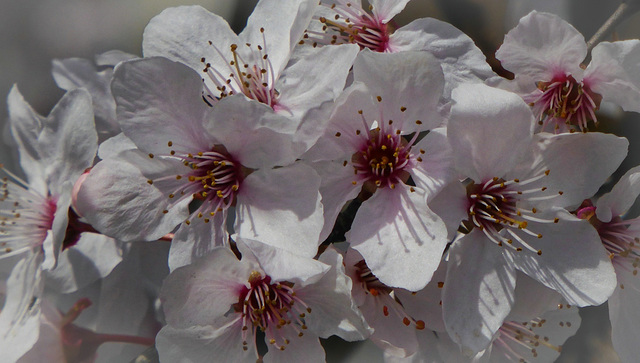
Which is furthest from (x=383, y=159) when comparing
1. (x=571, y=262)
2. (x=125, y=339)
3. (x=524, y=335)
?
(x=125, y=339)

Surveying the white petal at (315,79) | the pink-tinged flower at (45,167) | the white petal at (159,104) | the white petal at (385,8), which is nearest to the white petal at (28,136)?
the pink-tinged flower at (45,167)

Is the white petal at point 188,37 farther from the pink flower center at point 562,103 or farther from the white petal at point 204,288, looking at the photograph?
the pink flower center at point 562,103

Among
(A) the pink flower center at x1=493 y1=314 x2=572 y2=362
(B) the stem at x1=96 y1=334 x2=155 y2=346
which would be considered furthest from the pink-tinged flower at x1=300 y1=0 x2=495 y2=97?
(B) the stem at x1=96 y1=334 x2=155 y2=346

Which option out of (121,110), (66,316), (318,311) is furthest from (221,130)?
(66,316)

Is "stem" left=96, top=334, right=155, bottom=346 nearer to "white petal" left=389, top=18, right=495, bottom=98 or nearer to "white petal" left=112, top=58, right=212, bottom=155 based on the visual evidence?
"white petal" left=112, top=58, right=212, bottom=155

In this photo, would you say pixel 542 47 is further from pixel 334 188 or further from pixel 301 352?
pixel 301 352

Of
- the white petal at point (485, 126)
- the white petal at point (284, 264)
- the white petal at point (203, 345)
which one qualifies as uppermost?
the white petal at point (485, 126)

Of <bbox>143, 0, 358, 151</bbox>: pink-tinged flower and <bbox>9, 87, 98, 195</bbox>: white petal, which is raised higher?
<bbox>143, 0, 358, 151</bbox>: pink-tinged flower

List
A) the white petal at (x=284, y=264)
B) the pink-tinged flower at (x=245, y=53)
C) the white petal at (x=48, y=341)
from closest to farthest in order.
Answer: the white petal at (x=284, y=264) < the pink-tinged flower at (x=245, y=53) < the white petal at (x=48, y=341)
